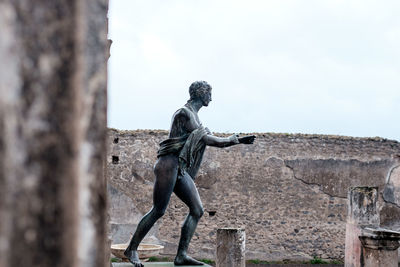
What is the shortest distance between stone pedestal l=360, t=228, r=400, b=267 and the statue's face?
→ 3117mm

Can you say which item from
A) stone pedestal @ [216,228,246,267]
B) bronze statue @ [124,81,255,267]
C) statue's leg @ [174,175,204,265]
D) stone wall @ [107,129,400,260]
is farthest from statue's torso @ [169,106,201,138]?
stone wall @ [107,129,400,260]

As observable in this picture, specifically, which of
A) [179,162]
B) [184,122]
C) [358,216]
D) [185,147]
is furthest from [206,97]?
[358,216]

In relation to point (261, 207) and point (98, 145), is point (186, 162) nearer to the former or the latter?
point (98, 145)

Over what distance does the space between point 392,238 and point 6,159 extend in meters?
6.04

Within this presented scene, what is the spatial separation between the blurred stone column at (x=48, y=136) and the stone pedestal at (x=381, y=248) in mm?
5844

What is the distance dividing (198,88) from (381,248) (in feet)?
11.2

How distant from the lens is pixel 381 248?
19.9ft

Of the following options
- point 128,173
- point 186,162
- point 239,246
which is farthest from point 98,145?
point 128,173

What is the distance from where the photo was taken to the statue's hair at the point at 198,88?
4.22 meters

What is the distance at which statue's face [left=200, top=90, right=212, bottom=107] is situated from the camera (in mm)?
4238

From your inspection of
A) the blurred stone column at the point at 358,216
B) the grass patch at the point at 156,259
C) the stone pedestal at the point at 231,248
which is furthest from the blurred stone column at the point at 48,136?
the grass patch at the point at 156,259

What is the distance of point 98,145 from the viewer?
2.44 feet

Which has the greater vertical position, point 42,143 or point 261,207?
point 42,143

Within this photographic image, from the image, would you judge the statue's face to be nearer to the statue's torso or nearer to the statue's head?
the statue's head
